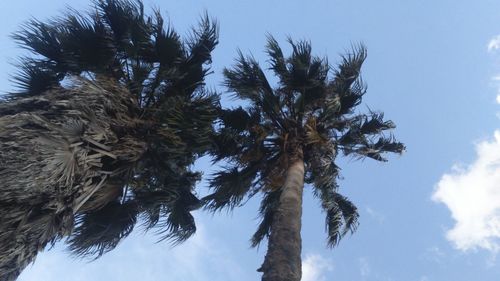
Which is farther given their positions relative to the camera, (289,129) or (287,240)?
(289,129)

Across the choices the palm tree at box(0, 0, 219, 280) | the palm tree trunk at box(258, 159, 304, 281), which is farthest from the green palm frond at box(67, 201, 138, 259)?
the palm tree trunk at box(258, 159, 304, 281)

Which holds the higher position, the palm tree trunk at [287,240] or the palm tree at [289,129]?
the palm tree at [289,129]

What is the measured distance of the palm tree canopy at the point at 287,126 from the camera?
12.2 metres

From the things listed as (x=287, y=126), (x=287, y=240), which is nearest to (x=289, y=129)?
(x=287, y=126)

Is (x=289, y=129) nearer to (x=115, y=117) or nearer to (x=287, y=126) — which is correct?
(x=287, y=126)

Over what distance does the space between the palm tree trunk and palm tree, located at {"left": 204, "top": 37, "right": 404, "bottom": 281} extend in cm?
175

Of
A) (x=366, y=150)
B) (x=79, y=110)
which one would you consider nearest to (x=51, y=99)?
(x=79, y=110)

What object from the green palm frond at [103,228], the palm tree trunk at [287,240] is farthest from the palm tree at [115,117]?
the palm tree trunk at [287,240]

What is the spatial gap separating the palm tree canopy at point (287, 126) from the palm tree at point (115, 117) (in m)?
0.98

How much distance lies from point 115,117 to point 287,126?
4.19m

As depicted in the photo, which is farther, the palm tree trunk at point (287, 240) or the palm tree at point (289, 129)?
the palm tree at point (289, 129)

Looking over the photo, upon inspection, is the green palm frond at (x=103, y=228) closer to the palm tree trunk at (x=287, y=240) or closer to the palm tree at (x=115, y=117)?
the palm tree at (x=115, y=117)

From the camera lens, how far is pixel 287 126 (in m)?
12.3

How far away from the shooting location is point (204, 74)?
37.4 feet
